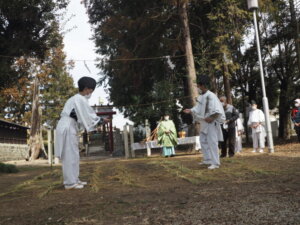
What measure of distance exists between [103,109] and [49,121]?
8.17 m

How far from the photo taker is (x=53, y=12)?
14938 mm

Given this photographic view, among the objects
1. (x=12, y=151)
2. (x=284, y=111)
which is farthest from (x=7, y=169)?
(x=284, y=111)

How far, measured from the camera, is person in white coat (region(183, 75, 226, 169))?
22.5 feet

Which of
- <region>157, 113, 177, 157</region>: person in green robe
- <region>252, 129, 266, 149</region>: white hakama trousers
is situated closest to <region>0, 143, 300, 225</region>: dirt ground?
<region>252, 129, 266, 149</region>: white hakama trousers

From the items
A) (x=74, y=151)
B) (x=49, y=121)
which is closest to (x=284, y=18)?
(x=74, y=151)

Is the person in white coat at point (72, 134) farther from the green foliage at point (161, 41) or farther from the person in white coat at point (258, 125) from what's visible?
the green foliage at point (161, 41)

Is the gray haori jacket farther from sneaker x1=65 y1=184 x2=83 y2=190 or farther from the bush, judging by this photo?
the bush

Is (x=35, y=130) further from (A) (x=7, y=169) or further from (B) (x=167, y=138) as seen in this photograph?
(A) (x=7, y=169)

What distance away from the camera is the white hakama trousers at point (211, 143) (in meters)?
6.80

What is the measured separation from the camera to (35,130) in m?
21.9

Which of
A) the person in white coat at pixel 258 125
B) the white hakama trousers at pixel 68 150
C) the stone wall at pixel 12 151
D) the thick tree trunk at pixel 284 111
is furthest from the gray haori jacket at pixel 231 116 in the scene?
the stone wall at pixel 12 151

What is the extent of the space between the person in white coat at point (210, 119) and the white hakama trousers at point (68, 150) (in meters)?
2.65

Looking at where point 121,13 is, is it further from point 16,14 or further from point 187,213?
point 187,213

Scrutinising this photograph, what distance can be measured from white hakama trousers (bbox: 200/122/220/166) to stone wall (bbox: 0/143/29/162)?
18165 millimetres
